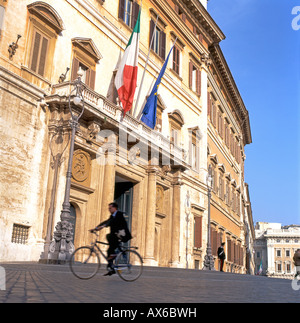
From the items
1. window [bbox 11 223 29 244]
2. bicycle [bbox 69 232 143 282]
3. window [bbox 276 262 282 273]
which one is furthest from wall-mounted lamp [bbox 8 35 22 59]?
window [bbox 276 262 282 273]

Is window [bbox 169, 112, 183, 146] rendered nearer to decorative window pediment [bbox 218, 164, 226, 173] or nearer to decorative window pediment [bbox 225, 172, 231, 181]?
decorative window pediment [bbox 218, 164, 226, 173]

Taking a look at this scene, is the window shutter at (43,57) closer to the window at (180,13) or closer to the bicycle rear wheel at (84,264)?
the bicycle rear wheel at (84,264)

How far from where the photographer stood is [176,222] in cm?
2370

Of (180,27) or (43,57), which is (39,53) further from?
(180,27)

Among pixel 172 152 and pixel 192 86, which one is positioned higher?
pixel 192 86

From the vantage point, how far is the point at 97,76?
776 inches

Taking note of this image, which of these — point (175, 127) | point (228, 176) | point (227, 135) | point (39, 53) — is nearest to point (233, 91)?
point (227, 135)

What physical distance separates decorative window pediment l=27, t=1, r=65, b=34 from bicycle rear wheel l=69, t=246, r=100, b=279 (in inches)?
453

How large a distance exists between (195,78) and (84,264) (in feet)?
77.5

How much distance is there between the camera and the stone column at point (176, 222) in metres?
23.2

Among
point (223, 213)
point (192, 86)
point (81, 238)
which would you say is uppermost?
point (192, 86)
